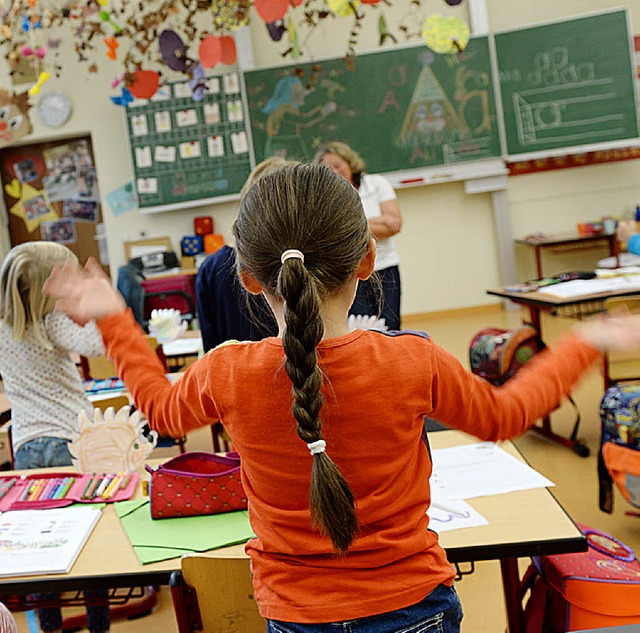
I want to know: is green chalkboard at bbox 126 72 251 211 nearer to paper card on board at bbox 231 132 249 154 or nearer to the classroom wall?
paper card on board at bbox 231 132 249 154

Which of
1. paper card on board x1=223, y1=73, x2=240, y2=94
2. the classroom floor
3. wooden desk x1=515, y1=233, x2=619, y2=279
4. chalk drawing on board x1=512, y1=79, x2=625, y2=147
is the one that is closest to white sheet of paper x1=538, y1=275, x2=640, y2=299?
the classroom floor

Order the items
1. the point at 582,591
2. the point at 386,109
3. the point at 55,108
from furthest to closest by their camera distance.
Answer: the point at 55,108 < the point at 386,109 < the point at 582,591

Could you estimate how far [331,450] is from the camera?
1068 mm

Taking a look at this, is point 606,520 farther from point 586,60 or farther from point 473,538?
point 586,60

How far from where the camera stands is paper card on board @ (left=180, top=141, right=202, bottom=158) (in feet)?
23.6

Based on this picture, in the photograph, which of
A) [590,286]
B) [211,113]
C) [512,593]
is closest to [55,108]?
[211,113]

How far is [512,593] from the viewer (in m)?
1.74

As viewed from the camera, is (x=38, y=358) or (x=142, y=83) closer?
(x=38, y=358)

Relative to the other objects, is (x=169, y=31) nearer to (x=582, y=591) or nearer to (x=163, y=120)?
(x=582, y=591)

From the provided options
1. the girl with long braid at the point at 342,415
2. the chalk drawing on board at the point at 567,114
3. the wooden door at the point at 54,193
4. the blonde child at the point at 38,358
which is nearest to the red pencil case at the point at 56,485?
the blonde child at the point at 38,358

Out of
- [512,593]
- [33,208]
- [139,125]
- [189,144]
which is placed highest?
[139,125]

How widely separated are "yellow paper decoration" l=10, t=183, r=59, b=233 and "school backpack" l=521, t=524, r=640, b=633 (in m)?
6.79

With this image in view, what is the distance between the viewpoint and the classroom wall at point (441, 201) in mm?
7273

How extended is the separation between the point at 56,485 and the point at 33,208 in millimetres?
6313
